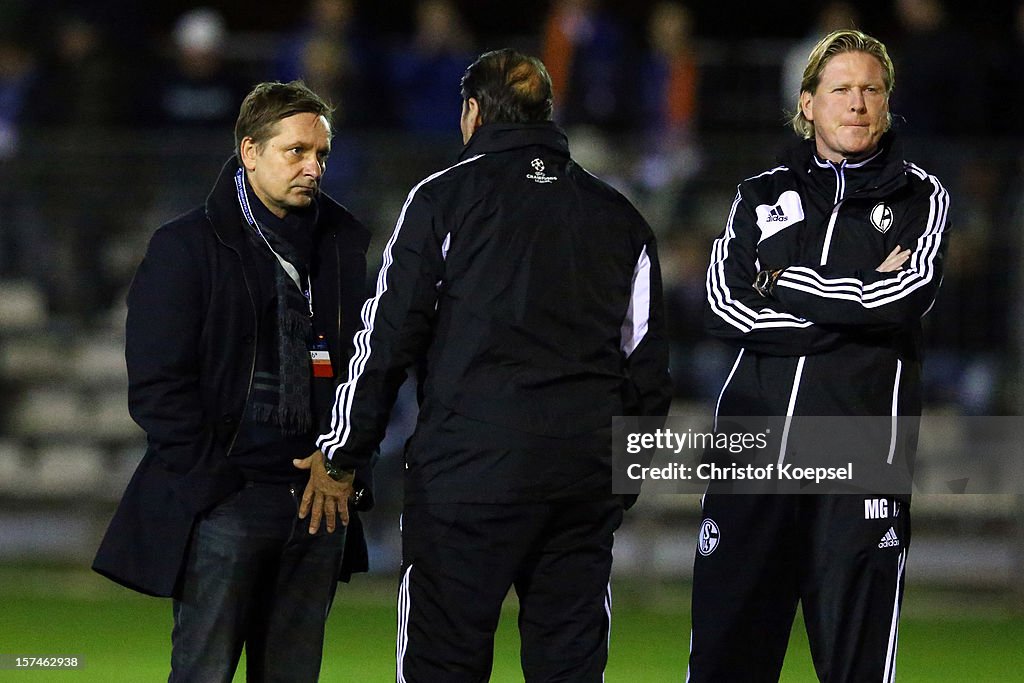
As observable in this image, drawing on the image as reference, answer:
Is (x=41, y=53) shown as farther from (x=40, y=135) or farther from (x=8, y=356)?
(x=8, y=356)

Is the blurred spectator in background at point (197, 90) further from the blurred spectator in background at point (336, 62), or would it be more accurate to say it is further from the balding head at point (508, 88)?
the balding head at point (508, 88)

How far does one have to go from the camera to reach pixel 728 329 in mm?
4746

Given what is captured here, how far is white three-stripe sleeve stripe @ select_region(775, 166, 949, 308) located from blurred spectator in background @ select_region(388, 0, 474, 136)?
6895mm

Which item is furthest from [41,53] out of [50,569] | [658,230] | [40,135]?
[658,230]

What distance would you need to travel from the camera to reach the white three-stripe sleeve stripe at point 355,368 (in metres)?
4.34

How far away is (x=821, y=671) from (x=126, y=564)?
1.98 meters

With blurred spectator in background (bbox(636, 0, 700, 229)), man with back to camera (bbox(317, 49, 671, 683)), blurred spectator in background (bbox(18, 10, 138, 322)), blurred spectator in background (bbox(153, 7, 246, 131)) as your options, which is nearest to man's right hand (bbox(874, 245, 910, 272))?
man with back to camera (bbox(317, 49, 671, 683))

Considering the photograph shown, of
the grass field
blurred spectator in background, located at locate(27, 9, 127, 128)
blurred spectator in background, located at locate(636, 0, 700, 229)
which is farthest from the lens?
blurred spectator in background, located at locate(27, 9, 127, 128)

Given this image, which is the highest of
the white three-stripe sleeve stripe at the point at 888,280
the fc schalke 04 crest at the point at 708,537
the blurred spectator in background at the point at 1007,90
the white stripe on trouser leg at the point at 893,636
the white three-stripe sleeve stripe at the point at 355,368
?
the blurred spectator in background at the point at 1007,90

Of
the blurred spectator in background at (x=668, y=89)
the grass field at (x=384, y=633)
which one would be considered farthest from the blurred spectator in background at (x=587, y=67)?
the grass field at (x=384, y=633)

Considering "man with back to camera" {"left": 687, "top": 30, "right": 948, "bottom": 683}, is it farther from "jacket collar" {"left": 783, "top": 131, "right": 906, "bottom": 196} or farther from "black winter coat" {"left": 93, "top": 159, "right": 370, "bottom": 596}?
"black winter coat" {"left": 93, "top": 159, "right": 370, "bottom": 596}

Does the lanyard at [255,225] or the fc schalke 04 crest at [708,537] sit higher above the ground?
the lanyard at [255,225]

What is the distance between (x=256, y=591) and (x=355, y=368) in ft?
2.51

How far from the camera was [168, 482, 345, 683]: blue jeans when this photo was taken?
4508mm
